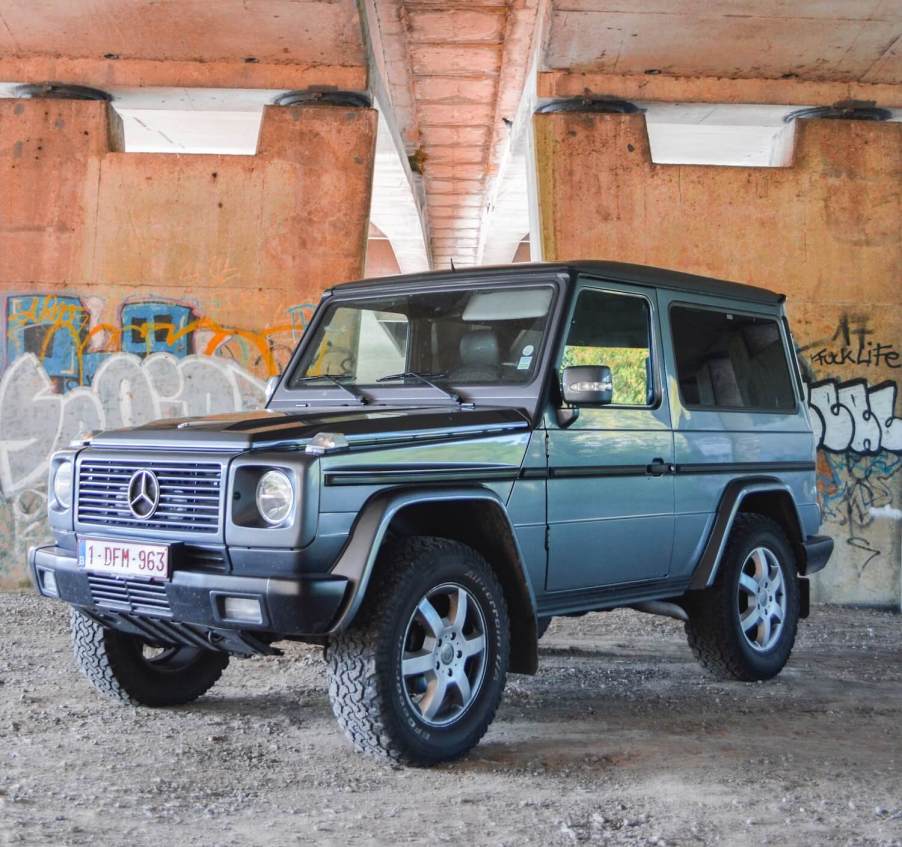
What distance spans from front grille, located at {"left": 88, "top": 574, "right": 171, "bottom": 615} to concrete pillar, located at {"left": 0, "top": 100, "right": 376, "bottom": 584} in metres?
5.07

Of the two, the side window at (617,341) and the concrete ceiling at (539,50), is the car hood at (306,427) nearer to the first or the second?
the side window at (617,341)

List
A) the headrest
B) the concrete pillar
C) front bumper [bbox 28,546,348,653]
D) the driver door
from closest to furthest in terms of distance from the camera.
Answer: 1. front bumper [bbox 28,546,348,653]
2. the driver door
3. the headrest
4. the concrete pillar

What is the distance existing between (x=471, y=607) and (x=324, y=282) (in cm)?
558

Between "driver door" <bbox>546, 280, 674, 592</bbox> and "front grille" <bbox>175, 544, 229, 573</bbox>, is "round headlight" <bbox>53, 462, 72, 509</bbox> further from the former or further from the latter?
"driver door" <bbox>546, 280, 674, 592</bbox>

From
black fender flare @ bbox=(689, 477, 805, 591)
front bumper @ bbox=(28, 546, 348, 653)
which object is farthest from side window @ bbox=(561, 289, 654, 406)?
front bumper @ bbox=(28, 546, 348, 653)

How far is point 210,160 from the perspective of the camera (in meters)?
9.57

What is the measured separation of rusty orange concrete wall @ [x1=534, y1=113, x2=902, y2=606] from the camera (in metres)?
9.56

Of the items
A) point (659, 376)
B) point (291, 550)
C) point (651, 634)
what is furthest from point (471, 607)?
point (651, 634)

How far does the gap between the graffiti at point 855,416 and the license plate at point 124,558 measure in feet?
22.7

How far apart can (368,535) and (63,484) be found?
5.04 feet

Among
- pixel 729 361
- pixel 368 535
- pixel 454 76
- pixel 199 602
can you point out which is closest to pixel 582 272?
pixel 729 361

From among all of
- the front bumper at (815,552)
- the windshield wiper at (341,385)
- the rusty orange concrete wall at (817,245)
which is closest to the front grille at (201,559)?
the windshield wiper at (341,385)

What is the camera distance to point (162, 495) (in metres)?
4.17

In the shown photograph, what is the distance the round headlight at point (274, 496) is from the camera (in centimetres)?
389
